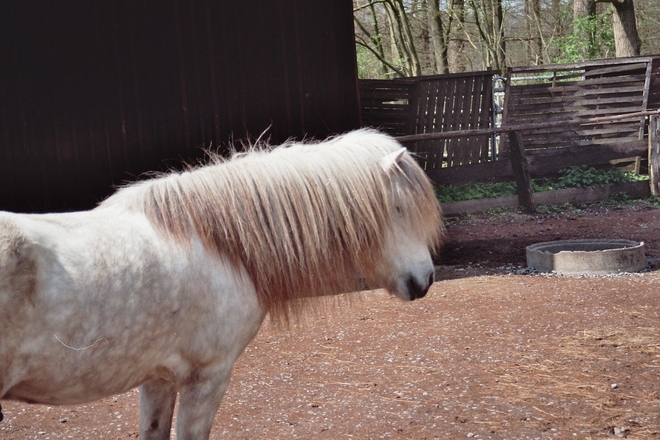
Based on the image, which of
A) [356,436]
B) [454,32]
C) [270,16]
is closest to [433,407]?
[356,436]

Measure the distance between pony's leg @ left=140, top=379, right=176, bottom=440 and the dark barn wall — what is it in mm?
4009

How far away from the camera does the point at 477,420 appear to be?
12.4ft

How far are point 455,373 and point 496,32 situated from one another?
1374 centimetres

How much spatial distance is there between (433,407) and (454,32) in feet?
51.0

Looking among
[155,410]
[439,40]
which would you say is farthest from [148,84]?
[439,40]

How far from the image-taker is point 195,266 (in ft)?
8.46

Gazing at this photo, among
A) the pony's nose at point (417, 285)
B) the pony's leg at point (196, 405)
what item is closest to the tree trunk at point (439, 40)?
the pony's nose at point (417, 285)

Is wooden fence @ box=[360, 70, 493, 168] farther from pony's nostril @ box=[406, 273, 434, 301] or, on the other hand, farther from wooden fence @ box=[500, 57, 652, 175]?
pony's nostril @ box=[406, 273, 434, 301]

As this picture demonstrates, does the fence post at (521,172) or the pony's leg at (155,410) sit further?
the fence post at (521,172)

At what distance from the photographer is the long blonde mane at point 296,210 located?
273 centimetres

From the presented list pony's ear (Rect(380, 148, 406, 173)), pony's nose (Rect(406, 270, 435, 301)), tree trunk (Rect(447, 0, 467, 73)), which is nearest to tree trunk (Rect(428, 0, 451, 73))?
tree trunk (Rect(447, 0, 467, 73))

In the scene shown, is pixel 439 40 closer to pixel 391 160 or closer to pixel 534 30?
pixel 534 30

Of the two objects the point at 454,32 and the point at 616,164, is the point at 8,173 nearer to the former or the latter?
the point at 616,164

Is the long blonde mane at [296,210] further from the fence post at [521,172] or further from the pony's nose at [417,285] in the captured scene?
the fence post at [521,172]
